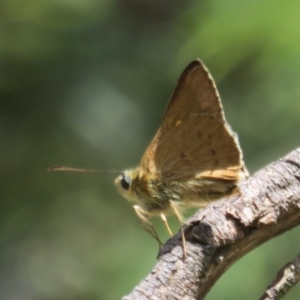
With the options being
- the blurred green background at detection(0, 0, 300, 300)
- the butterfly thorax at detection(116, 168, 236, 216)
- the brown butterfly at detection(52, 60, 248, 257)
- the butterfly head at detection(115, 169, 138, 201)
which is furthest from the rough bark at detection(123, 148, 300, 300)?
the blurred green background at detection(0, 0, 300, 300)

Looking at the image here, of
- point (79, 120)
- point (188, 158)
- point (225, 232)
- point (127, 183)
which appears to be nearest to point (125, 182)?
point (127, 183)

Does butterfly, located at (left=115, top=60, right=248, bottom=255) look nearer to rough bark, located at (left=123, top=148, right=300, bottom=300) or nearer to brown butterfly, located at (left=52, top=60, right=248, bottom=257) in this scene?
brown butterfly, located at (left=52, top=60, right=248, bottom=257)

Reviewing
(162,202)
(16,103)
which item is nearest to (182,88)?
(162,202)


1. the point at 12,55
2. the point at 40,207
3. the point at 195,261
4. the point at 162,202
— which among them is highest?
the point at 12,55

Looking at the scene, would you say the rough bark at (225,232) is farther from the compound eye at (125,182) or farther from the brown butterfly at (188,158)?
the compound eye at (125,182)

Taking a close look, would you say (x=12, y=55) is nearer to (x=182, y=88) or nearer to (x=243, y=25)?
(x=243, y=25)

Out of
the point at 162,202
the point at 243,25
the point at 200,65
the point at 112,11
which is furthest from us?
the point at 112,11

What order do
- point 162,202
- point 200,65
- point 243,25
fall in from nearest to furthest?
point 200,65, point 162,202, point 243,25

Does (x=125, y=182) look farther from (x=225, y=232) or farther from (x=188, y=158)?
(x=225, y=232)
